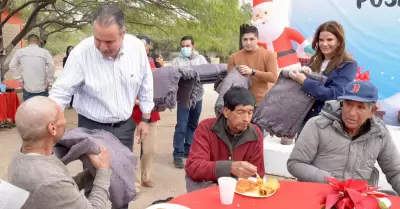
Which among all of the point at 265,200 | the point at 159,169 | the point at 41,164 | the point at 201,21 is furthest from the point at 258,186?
the point at 201,21

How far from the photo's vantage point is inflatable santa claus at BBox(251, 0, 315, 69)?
5.15 meters

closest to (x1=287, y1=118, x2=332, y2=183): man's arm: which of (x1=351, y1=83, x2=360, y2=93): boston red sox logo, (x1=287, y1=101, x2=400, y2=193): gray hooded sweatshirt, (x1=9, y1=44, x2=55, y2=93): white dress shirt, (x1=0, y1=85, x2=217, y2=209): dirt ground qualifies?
(x1=287, y1=101, x2=400, y2=193): gray hooded sweatshirt

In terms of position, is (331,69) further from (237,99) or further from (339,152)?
(237,99)

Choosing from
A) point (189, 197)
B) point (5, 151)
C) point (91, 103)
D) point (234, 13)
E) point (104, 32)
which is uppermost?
point (234, 13)

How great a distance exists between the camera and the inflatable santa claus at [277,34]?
5148mm

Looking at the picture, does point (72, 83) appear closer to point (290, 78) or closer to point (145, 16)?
point (290, 78)

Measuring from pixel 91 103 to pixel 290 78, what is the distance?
146 cm

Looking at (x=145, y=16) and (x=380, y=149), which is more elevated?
(x=145, y=16)

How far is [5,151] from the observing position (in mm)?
5816

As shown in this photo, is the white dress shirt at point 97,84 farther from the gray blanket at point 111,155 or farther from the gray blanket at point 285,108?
the gray blanket at point 285,108

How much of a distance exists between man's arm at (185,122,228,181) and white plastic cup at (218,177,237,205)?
0.42 m

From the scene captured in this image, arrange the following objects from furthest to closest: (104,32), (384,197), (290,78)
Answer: (290,78), (104,32), (384,197)

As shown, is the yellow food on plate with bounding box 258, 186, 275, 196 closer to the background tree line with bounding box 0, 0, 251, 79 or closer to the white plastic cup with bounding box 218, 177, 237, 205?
the white plastic cup with bounding box 218, 177, 237, 205

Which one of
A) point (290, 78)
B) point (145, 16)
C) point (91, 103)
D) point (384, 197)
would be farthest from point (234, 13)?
point (384, 197)
